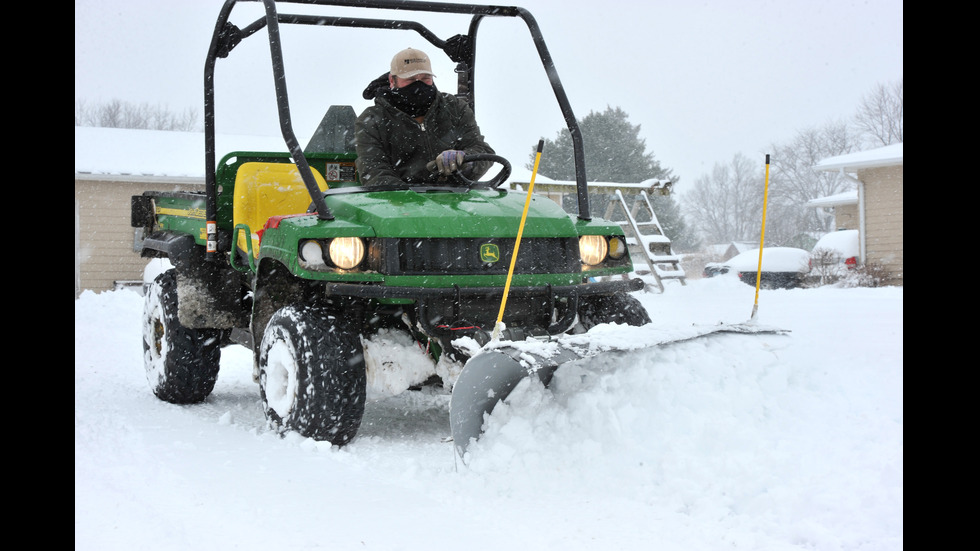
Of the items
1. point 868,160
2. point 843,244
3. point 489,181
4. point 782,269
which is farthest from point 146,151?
point 489,181

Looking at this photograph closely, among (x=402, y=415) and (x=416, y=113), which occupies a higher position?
(x=416, y=113)

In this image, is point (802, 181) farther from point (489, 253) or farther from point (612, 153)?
point (489, 253)

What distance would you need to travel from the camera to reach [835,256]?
19.0 metres

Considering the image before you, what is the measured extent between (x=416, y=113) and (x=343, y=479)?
2313mm

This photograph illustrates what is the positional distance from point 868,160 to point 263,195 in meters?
17.1

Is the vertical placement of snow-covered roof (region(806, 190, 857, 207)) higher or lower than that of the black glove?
higher

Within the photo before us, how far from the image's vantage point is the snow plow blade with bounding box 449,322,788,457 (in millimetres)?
3430

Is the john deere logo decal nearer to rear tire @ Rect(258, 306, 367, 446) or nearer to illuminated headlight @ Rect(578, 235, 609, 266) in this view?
illuminated headlight @ Rect(578, 235, 609, 266)

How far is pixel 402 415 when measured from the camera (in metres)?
5.17

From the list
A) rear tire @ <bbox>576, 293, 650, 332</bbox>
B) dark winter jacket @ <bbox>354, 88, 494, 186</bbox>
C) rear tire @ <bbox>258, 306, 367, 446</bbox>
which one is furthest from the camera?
dark winter jacket @ <bbox>354, 88, 494, 186</bbox>

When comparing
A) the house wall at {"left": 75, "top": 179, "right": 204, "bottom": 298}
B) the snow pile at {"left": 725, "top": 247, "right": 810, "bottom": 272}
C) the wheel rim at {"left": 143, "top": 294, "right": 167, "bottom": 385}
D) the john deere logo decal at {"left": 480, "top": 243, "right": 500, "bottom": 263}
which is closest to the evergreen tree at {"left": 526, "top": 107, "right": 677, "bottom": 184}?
the snow pile at {"left": 725, "top": 247, "right": 810, "bottom": 272}

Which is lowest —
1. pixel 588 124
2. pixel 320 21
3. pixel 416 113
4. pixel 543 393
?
pixel 543 393
